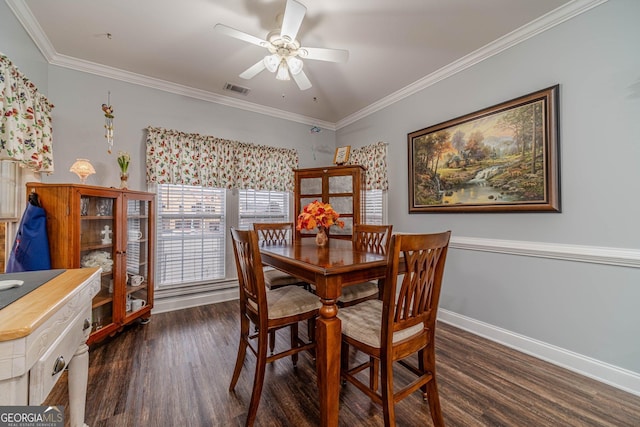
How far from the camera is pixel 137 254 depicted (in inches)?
108

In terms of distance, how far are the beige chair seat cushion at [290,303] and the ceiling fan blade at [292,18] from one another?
184 centimetres

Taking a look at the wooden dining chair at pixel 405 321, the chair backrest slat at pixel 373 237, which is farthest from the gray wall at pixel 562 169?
the wooden dining chair at pixel 405 321

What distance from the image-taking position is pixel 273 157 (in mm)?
3875

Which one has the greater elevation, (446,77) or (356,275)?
(446,77)

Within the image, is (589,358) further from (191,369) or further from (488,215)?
(191,369)

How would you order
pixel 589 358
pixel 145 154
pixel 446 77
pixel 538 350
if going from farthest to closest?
1. pixel 145 154
2. pixel 446 77
3. pixel 538 350
4. pixel 589 358

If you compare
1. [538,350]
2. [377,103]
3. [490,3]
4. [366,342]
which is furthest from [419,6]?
[538,350]

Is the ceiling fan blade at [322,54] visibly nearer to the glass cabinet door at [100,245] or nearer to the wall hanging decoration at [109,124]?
the wall hanging decoration at [109,124]

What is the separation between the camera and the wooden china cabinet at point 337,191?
11.8ft

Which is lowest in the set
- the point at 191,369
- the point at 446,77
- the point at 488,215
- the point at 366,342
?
the point at 191,369

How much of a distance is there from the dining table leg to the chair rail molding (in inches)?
74.7

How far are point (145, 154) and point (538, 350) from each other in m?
4.35

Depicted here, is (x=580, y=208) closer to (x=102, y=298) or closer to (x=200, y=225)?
(x=200, y=225)

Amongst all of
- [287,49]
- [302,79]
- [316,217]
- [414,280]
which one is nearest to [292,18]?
[287,49]
